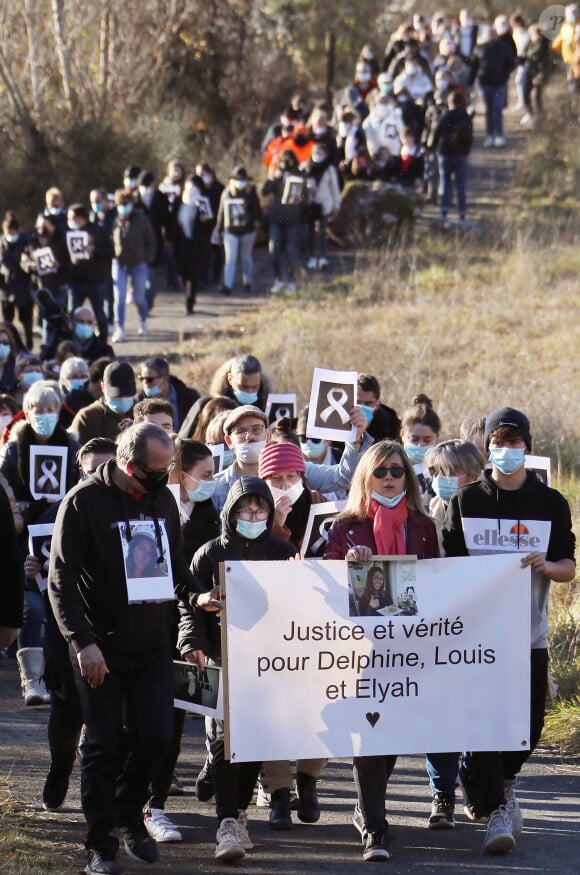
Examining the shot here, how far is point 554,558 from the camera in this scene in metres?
7.24

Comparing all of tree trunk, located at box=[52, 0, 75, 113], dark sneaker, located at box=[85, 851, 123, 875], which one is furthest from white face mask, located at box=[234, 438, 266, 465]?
tree trunk, located at box=[52, 0, 75, 113]

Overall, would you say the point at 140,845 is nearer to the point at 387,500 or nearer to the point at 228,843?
the point at 228,843

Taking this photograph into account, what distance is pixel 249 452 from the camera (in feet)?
28.4

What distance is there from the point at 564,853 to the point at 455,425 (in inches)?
382

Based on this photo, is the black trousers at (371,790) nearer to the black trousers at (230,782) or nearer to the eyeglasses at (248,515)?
the black trousers at (230,782)

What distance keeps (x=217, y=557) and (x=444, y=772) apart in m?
1.61

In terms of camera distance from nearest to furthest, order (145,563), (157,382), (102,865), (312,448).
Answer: (102,865) < (145,563) < (312,448) < (157,382)

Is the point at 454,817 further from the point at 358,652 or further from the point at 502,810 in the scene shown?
the point at 358,652

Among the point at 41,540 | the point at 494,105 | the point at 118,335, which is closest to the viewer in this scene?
the point at 41,540

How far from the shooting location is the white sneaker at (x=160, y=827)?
7.16m

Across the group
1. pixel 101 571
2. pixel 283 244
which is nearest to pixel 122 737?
pixel 101 571

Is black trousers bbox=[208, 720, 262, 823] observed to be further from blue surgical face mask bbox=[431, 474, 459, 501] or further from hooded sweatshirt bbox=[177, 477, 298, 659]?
blue surgical face mask bbox=[431, 474, 459, 501]

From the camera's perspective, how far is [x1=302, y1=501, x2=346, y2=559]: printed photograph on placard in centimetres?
830

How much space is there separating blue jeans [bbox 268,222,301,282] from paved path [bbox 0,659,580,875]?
1452 cm
